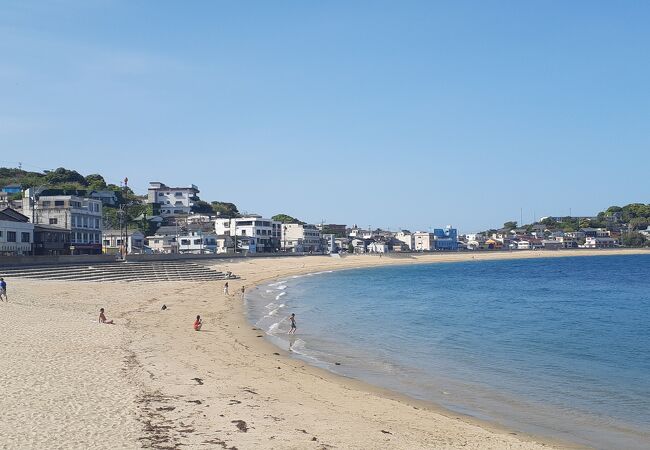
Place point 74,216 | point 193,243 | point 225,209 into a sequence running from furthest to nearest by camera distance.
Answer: point 225,209 → point 193,243 → point 74,216

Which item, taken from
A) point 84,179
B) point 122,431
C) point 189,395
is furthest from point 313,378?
point 84,179

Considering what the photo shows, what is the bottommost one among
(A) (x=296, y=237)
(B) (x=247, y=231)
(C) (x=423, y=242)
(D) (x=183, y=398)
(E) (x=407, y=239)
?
(D) (x=183, y=398)

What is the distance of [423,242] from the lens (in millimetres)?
187375

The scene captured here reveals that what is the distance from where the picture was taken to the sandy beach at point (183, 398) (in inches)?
452

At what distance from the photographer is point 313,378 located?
1950 centimetres

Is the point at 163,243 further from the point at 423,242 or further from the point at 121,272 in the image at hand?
the point at 423,242

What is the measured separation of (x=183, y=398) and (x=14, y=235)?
4894cm

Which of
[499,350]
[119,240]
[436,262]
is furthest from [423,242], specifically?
[499,350]

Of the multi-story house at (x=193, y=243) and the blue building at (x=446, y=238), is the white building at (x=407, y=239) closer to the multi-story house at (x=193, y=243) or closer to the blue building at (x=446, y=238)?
the blue building at (x=446, y=238)

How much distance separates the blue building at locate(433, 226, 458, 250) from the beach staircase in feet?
422

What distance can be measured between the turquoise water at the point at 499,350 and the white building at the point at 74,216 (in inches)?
1103

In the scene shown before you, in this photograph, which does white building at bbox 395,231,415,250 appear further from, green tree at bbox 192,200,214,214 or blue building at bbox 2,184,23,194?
blue building at bbox 2,184,23,194

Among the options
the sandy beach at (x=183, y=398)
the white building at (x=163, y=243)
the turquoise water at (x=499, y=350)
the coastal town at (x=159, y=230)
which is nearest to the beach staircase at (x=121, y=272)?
the coastal town at (x=159, y=230)

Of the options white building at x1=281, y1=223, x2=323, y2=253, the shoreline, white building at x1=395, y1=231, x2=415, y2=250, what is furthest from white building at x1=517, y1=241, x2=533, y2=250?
white building at x1=281, y1=223, x2=323, y2=253
